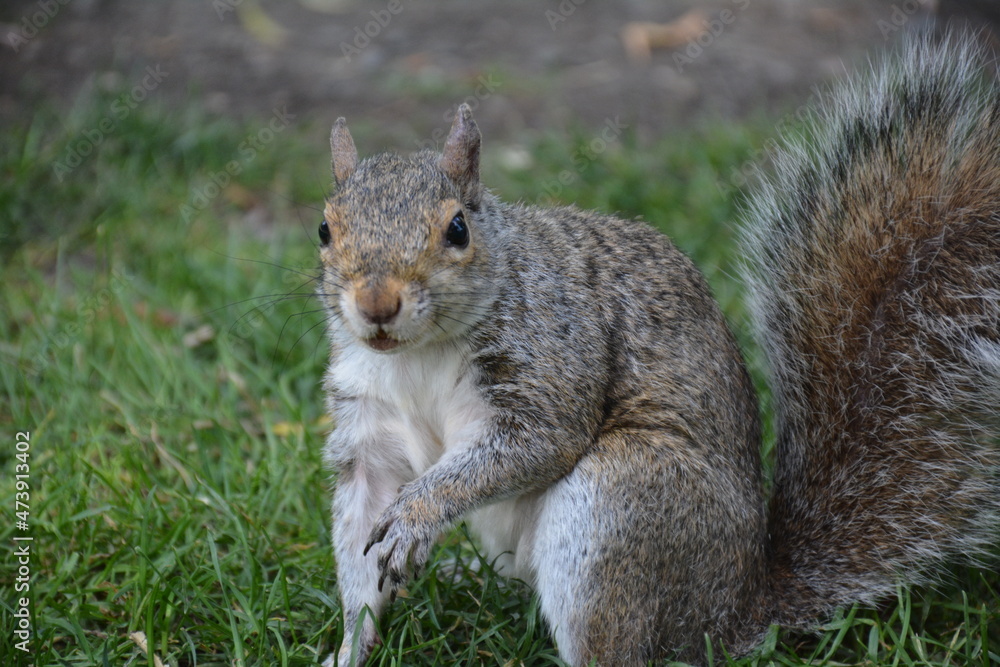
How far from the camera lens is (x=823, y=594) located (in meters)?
1.95

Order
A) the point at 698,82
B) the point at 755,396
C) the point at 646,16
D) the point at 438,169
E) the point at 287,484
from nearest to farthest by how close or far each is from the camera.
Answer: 1. the point at 438,169
2. the point at 755,396
3. the point at 287,484
4. the point at 698,82
5. the point at 646,16

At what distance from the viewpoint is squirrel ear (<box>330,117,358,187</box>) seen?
76.3 inches

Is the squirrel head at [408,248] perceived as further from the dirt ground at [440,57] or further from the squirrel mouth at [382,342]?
the dirt ground at [440,57]

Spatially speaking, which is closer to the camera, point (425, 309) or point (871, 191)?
point (425, 309)

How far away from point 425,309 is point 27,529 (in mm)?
1195

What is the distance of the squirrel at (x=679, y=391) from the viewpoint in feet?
5.84

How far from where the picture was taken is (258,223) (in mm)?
3648

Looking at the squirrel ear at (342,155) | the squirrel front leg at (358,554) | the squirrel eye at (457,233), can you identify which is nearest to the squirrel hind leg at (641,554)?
the squirrel front leg at (358,554)

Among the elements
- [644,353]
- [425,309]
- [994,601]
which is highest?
[425,309]

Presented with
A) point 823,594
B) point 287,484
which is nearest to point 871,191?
point 823,594

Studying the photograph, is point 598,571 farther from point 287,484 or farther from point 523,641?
point 287,484

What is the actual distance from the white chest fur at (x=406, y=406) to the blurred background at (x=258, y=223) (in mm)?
225

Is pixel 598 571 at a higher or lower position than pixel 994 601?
higher

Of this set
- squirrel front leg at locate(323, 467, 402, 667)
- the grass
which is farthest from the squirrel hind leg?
squirrel front leg at locate(323, 467, 402, 667)
